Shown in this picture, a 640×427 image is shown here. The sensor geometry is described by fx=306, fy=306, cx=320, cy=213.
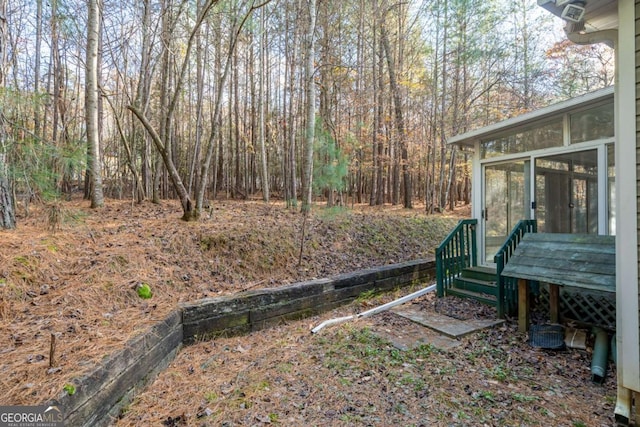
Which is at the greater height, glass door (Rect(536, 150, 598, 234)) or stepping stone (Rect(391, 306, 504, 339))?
glass door (Rect(536, 150, 598, 234))

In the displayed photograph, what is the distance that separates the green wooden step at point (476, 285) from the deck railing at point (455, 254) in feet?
0.35

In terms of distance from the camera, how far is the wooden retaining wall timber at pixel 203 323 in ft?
6.10

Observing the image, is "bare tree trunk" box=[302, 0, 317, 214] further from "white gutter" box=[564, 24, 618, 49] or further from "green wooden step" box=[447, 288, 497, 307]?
"white gutter" box=[564, 24, 618, 49]

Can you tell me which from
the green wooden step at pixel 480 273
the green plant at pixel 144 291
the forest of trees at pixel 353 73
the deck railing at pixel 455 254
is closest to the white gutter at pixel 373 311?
the deck railing at pixel 455 254

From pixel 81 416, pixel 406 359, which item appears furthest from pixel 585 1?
pixel 81 416

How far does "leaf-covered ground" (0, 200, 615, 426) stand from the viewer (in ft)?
7.16

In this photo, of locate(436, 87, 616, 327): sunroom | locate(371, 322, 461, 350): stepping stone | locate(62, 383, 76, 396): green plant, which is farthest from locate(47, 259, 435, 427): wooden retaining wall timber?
locate(436, 87, 616, 327): sunroom

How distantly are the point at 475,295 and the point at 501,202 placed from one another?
5.86 ft

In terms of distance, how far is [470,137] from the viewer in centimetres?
541

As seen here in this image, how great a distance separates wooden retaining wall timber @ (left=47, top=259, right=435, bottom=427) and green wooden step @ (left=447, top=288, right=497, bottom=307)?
881mm

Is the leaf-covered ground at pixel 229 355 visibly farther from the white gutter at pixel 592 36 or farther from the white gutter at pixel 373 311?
the white gutter at pixel 592 36

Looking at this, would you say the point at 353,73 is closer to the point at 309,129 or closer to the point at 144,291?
the point at 309,129

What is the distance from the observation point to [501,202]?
533cm

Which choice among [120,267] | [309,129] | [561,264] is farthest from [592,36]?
[120,267]
